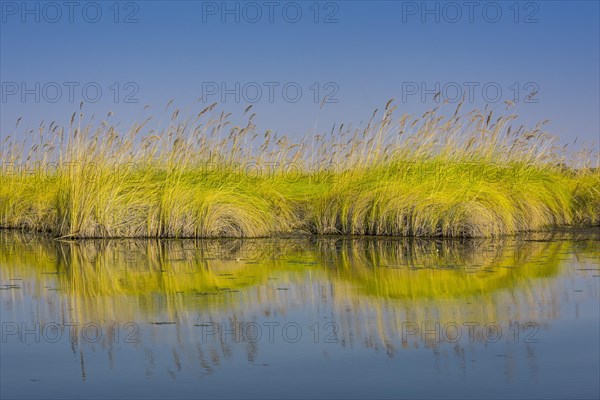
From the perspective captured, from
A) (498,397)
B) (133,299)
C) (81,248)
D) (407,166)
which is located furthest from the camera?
(407,166)

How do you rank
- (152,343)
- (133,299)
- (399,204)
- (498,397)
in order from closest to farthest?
(498,397), (152,343), (133,299), (399,204)

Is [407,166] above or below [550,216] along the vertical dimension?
above

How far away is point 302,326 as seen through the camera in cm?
605

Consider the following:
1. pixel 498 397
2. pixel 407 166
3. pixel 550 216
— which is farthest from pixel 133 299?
pixel 550 216

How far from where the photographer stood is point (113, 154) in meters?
13.9

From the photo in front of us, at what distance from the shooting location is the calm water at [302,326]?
4508mm

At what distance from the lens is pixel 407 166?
1417 centimetres

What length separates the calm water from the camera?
Result: 14.8 ft

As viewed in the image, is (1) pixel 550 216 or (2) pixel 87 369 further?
(1) pixel 550 216

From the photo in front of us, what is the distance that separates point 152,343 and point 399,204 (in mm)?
8259

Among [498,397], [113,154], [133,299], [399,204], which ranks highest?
[113,154]

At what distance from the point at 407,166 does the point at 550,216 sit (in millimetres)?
3370

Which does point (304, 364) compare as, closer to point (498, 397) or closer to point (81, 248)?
point (498, 397)

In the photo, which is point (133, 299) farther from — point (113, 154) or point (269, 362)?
point (113, 154)
